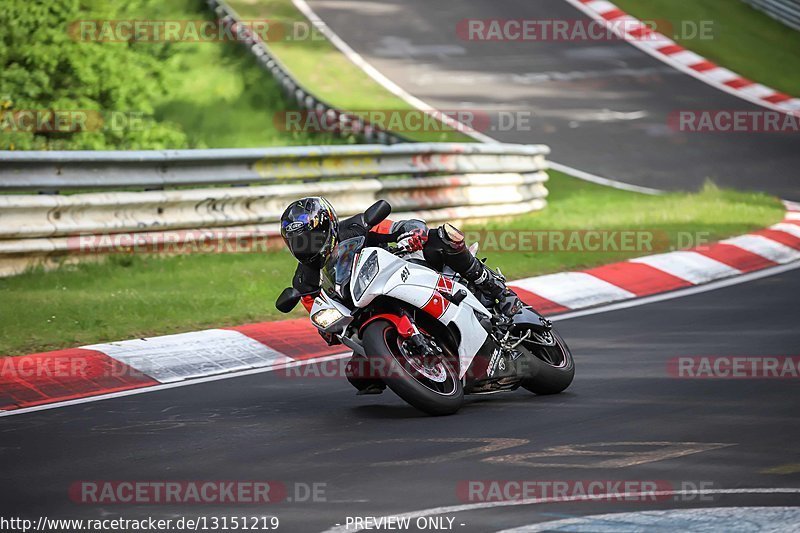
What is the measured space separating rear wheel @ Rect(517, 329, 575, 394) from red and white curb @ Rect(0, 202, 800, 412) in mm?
2039

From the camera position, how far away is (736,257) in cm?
1388

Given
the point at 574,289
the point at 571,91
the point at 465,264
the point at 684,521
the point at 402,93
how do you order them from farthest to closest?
the point at 571,91 → the point at 402,93 → the point at 574,289 → the point at 465,264 → the point at 684,521

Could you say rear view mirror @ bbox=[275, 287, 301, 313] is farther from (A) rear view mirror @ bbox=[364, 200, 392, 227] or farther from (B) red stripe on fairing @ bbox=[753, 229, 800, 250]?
(B) red stripe on fairing @ bbox=[753, 229, 800, 250]

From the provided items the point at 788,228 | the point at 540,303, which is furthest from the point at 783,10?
the point at 540,303

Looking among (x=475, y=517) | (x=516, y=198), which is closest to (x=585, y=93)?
(x=516, y=198)

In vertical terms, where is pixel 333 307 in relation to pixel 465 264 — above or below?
below

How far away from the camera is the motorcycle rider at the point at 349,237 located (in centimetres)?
746

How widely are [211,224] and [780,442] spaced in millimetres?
7868

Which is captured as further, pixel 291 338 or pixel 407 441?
pixel 291 338

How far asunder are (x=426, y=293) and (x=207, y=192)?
6.17 meters

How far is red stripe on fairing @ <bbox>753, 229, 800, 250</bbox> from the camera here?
48.3 ft

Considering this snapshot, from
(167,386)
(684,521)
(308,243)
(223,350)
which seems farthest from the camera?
(223,350)

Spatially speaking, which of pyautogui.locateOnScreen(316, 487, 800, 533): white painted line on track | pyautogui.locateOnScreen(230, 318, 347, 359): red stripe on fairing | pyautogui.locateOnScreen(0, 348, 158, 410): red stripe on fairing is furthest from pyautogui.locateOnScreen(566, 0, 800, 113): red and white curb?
pyautogui.locateOnScreen(316, 487, 800, 533): white painted line on track

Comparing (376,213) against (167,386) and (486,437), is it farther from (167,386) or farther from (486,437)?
(167,386)
